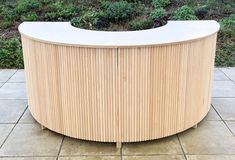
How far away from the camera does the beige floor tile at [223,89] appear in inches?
175

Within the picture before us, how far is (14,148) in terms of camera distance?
3137 millimetres

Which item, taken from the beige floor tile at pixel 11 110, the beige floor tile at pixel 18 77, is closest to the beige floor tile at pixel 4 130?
the beige floor tile at pixel 11 110

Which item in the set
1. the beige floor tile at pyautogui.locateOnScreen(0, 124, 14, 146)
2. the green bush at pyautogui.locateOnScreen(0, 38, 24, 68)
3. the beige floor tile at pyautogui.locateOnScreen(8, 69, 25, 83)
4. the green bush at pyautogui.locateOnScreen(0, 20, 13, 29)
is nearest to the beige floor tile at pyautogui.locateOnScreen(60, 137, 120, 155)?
the beige floor tile at pyautogui.locateOnScreen(0, 124, 14, 146)

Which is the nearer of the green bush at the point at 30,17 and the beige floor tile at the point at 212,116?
the beige floor tile at the point at 212,116

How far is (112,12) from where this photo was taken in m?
5.22

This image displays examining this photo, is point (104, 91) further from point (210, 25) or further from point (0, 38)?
point (0, 38)

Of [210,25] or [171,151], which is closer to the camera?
[171,151]

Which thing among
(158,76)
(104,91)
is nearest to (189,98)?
(158,76)

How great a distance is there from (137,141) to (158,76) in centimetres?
63

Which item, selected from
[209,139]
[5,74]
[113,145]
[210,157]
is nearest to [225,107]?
[209,139]

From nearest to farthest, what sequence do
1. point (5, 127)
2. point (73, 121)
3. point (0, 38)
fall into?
1. point (73, 121)
2. point (5, 127)
3. point (0, 38)

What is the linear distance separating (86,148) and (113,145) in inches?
9.7

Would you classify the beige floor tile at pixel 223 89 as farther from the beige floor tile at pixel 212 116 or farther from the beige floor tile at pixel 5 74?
the beige floor tile at pixel 5 74

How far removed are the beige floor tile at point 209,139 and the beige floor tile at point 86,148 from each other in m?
0.67
